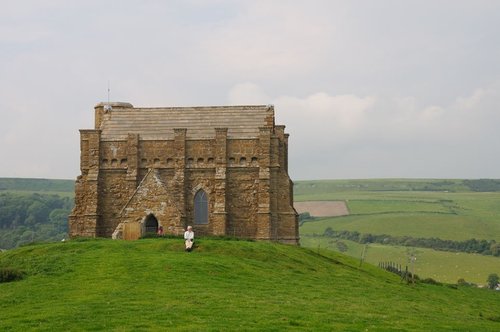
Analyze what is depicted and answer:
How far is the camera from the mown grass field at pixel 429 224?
338 ft

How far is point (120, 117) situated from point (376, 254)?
64461 mm

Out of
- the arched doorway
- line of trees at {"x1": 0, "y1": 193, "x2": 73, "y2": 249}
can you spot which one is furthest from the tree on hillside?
line of trees at {"x1": 0, "y1": 193, "x2": 73, "y2": 249}

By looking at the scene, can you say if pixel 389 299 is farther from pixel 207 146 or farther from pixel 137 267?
pixel 207 146

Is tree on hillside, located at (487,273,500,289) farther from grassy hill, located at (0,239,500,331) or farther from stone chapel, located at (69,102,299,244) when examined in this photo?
grassy hill, located at (0,239,500,331)

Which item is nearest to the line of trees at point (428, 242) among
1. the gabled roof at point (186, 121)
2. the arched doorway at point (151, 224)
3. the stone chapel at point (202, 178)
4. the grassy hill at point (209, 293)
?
the gabled roof at point (186, 121)

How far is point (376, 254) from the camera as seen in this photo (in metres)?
113

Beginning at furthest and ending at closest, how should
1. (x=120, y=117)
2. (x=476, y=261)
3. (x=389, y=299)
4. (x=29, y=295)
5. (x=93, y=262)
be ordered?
(x=476, y=261) → (x=120, y=117) → (x=93, y=262) → (x=389, y=299) → (x=29, y=295)

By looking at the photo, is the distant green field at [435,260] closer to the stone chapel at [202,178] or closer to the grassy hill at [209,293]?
the stone chapel at [202,178]

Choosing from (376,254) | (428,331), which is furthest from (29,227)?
A: (428,331)

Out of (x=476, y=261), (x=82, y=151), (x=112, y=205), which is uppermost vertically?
(x=82, y=151)

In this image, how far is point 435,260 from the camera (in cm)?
10806

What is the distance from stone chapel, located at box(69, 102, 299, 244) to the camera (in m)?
53.2

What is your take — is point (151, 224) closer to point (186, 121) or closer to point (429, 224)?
point (186, 121)

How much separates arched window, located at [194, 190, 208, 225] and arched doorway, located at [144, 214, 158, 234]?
3455 mm
